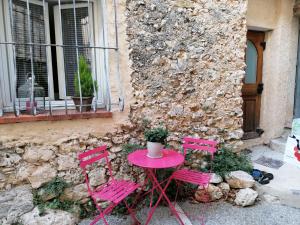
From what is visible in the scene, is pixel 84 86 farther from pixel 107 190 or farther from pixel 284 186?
pixel 284 186

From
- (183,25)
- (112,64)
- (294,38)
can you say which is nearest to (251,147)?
(294,38)

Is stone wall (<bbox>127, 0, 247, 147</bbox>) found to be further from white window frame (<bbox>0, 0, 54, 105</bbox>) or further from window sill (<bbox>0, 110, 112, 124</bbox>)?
white window frame (<bbox>0, 0, 54, 105</bbox>)

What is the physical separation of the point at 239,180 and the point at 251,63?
2379mm

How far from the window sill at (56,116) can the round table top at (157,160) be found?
0.61 m

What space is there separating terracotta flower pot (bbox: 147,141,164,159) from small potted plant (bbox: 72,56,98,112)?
0.85 meters

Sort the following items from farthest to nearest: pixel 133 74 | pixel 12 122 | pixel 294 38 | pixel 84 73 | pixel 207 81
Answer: pixel 294 38 → pixel 207 81 → pixel 133 74 → pixel 84 73 → pixel 12 122

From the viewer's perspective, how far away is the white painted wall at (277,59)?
421 cm

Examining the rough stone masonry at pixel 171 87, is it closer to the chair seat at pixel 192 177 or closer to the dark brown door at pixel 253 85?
the chair seat at pixel 192 177

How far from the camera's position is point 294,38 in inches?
175

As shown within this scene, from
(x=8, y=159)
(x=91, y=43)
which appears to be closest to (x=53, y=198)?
(x=8, y=159)

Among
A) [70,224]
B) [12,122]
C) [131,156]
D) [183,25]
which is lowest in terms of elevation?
[70,224]

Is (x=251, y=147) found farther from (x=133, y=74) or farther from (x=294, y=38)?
(x=133, y=74)

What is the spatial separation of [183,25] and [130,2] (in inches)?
28.4

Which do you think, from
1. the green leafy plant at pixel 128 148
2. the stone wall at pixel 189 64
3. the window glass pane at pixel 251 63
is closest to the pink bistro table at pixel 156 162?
the green leafy plant at pixel 128 148
